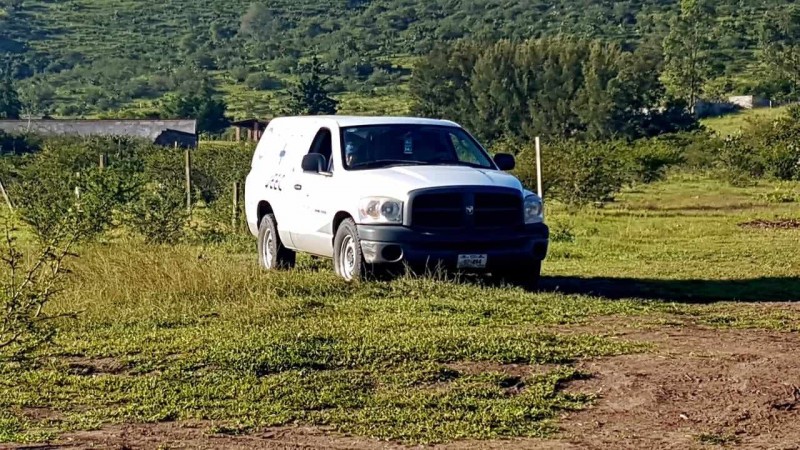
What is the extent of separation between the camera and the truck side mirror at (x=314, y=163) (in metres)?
12.6

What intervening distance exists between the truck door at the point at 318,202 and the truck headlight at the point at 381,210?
658 mm

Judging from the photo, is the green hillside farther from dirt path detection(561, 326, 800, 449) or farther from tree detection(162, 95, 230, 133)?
dirt path detection(561, 326, 800, 449)

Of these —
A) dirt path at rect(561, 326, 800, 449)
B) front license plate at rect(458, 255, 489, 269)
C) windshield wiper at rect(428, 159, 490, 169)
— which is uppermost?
windshield wiper at rect(428, 159, 490, 169)

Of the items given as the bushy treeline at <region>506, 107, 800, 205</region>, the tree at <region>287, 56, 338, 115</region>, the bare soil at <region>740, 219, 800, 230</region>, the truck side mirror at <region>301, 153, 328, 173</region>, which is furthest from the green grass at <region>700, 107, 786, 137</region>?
the truck side mirror at <region>301, 153, 328, 173</region>

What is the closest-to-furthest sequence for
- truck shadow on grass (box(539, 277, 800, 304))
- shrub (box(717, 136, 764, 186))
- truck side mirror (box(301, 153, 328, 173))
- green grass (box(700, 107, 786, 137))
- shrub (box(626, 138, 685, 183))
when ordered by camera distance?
truck shadow on grass (box(539, 277, 800, 304))
truck side mirror (box(301, 153, 328, 173))
shrub (box(717, 136, 764, 186))
shrub (box(626, 138, 685, 183))
green grass (box(700, 107, 786, 137))

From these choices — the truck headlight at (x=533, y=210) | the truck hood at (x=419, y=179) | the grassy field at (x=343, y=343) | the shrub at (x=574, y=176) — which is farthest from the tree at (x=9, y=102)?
the truck headlight at (x=533, y=210)

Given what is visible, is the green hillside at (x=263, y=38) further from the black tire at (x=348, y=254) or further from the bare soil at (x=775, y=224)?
the black tire at (x=348, y=254)

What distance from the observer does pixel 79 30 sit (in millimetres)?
138125

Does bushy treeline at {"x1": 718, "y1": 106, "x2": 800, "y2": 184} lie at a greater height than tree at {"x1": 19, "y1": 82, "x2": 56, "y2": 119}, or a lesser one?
lesser

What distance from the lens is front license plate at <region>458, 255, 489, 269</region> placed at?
11.2 m

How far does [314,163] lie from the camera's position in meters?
12.6

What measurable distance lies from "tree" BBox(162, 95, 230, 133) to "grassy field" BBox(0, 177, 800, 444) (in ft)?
203

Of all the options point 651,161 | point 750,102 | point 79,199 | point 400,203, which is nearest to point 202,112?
point 750,102

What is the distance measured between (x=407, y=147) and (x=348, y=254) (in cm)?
138
